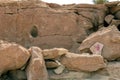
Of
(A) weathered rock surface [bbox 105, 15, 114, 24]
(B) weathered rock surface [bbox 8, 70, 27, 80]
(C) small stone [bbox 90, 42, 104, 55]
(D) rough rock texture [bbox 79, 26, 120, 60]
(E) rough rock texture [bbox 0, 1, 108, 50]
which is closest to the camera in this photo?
(B) weathered rock surface [bbox 8, 70, 27, 80]

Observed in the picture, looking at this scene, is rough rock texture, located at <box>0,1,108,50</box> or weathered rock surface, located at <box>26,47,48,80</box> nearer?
weathered rock surface, located at <box>26,47,48,80</box>

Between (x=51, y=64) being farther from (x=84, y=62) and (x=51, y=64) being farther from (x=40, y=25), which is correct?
(x=40, y=25)

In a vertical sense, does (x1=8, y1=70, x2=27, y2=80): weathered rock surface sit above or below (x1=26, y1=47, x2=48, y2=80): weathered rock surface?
below

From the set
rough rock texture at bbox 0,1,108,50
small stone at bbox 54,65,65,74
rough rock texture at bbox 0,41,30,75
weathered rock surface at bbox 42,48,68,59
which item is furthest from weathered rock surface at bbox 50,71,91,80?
rough rock texture at bbox 0,1,108,50

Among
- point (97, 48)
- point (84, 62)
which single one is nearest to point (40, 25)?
point (97, 48)

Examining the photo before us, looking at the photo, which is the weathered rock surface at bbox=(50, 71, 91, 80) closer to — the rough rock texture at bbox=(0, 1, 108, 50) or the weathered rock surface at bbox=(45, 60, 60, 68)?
the weathered rock surface at bbox=(45, 60, 60, 68)

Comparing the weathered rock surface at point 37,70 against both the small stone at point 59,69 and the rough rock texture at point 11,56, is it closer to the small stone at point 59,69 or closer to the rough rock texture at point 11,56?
the rough rock texture at point 11,56

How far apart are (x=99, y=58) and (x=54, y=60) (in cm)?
80

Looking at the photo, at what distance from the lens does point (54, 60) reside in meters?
4.95

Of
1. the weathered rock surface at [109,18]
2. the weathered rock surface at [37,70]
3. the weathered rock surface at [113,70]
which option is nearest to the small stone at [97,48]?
the weathered rock surface at [113,70]

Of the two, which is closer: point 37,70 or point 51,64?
point 37,70

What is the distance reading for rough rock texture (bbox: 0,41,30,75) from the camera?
14.9ft

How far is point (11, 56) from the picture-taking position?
14.9ft

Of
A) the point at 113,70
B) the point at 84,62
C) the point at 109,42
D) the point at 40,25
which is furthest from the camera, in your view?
the point at 40,25
